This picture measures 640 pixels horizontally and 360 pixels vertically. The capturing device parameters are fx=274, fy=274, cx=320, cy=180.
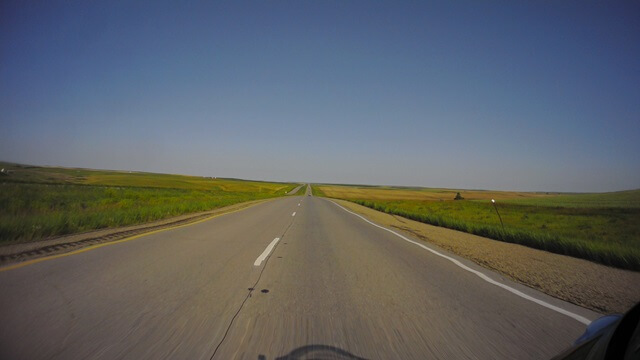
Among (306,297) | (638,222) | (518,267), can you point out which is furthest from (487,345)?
(638,222)

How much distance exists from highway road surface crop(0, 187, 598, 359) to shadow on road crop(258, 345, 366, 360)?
0.01 meters

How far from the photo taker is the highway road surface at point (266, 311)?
243cm

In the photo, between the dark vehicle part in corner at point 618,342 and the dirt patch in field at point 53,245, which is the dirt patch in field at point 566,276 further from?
the dirt patch in field at point 53,245

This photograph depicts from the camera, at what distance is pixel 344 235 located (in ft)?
31.2

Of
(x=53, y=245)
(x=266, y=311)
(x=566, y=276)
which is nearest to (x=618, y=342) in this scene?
(x=266, y=311)

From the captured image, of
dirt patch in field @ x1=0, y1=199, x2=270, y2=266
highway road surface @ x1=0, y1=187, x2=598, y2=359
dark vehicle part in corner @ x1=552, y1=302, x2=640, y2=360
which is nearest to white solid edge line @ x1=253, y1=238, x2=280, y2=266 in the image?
highway road surface @ x1=0, y1=187, x2=598, y2=359

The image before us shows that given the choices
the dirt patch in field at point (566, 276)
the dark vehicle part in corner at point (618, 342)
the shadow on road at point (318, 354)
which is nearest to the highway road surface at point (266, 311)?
the shadow on road at point (318, 354)

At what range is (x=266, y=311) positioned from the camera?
3.24 m

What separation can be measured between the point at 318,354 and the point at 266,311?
1082 millimetres

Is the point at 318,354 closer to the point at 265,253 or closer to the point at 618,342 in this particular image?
the point at 618,342

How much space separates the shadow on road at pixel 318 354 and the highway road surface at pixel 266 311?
14 mm

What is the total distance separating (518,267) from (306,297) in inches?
192

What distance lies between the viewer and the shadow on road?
2.30m

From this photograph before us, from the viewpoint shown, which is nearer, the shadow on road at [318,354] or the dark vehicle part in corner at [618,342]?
the dark vehicle part in corner at [618,342]
